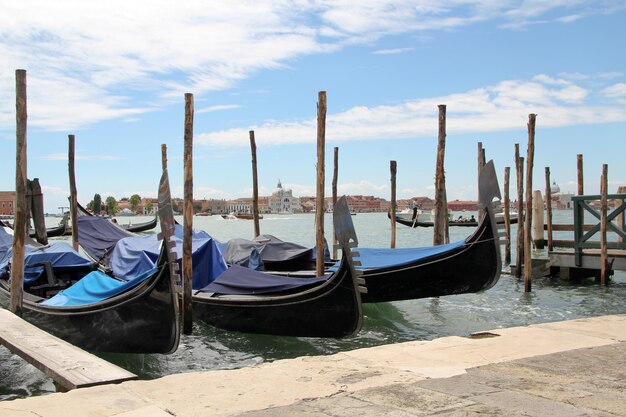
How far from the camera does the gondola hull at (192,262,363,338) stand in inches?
265

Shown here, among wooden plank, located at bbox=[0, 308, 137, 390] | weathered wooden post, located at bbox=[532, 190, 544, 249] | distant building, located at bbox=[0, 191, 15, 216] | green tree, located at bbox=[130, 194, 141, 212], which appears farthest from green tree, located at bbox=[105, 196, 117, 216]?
wooden plank, located at bbox=[0, 308, 137, 390]

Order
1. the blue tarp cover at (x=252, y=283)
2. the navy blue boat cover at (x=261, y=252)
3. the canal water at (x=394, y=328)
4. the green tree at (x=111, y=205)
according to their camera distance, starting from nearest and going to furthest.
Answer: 1. the canal water at (x=394, y=328)
2. the blue tarp cover at (x=252, y=283)
3. the navy blue boat cover at (x=261, y=252)
4. the green tree at (x=111, y=205)

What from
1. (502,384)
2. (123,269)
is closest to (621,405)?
(502,384)

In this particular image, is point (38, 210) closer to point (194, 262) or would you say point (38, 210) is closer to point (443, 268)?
point (194, 262)

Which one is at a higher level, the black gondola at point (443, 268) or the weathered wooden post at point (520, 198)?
the weathered wooden post at point (520, 198)

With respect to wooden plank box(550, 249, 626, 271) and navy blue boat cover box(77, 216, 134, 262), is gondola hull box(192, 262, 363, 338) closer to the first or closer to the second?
navy blue boat cover box(77, 216, 134, 262)

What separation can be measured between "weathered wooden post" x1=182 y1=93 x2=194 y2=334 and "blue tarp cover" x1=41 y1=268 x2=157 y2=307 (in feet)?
2.29

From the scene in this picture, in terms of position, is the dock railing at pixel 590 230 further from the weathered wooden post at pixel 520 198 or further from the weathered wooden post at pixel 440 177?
the weathered wooden post at pixel 440 177

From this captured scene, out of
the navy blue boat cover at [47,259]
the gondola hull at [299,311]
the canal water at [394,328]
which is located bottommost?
the canal water at [394,328]

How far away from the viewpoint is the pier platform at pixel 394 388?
3.08 meters

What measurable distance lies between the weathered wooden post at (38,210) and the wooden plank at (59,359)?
5.58 m

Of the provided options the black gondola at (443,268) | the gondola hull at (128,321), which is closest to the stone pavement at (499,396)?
the gondola hull at (128,321)

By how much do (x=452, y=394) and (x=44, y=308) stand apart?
4918 mm

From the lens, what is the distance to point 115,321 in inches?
253
